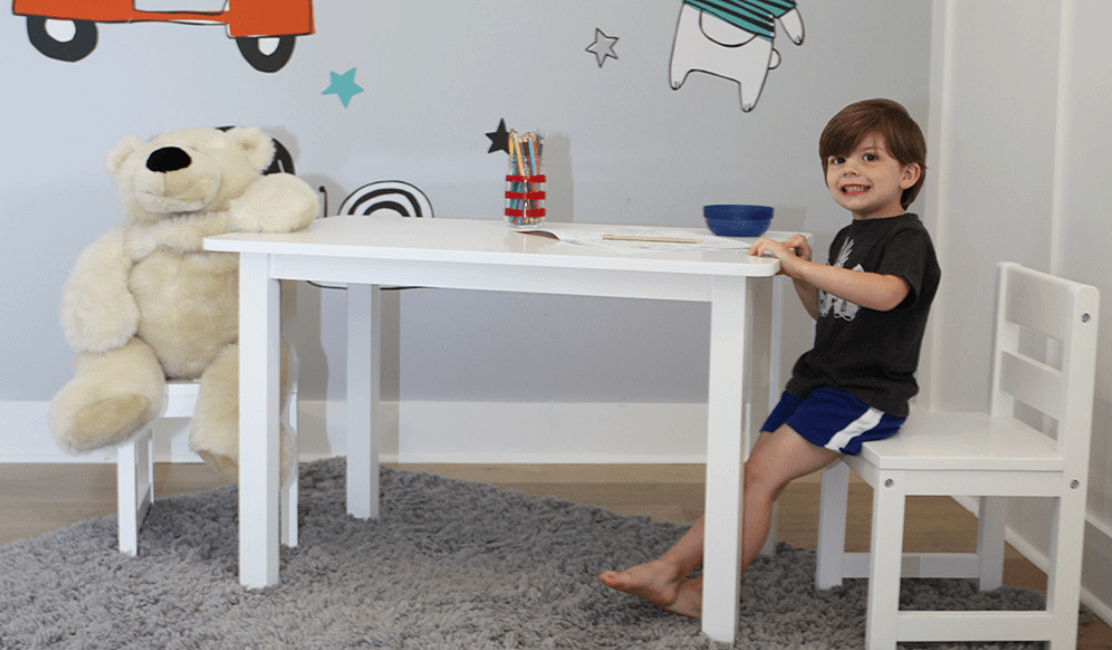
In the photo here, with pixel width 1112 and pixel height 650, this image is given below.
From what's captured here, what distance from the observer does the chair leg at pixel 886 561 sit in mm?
1404

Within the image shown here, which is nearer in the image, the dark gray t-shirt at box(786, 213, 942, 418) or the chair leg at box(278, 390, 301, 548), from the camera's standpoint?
the dark gray t-shirt at box(786, 213, 942, 418)

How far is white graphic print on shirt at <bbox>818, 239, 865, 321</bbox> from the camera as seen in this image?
61.9 inches

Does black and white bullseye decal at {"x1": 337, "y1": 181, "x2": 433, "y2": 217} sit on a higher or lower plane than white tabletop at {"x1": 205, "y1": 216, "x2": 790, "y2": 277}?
higher

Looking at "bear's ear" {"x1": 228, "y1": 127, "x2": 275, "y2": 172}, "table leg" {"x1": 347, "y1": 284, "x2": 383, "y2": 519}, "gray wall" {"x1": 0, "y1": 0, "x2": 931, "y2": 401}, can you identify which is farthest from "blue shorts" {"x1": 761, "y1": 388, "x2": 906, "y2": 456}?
"bear's ear" {"x1": 228, "y1": 127, "x2": 275, "y2": 172}

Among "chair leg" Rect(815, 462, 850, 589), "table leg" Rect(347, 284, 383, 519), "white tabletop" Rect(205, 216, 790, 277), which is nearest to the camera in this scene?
"white tabletop" Rect(205, 216, 790, 277)

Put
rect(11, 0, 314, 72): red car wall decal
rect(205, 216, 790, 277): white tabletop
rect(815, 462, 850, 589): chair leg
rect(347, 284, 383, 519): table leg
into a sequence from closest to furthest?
1. rect(205, 216, 790, 277): white tabletop
2. rect(815, 462, 850, 589): chair leg
3. rect(347, 284, 383, 519): table leg
4. rect(11, 0, 314, 72): red car wall decal

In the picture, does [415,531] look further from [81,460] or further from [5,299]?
[5,299]

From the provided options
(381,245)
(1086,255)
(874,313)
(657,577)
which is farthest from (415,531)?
(1086,255)

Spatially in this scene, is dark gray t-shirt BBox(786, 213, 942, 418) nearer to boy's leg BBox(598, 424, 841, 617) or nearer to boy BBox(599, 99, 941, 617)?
boy BBox(599, 99, 941, 617)

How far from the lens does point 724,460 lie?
1.43m

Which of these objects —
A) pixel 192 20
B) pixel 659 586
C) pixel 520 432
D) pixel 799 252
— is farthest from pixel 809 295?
pixel 192 20

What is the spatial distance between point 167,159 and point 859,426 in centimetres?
120

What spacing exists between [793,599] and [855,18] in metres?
1.40

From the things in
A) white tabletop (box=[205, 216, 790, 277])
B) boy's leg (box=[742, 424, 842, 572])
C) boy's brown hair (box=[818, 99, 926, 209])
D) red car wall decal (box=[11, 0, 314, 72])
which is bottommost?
boy's leg (box=[742, 424, 842, 572])
